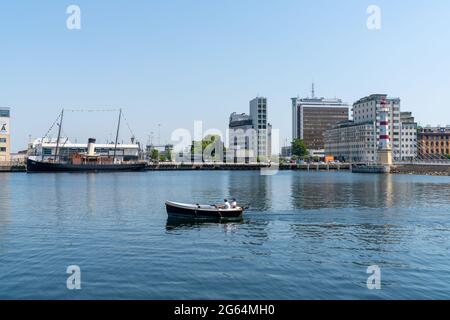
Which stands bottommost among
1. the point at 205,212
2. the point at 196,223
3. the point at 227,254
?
the point at 227,254

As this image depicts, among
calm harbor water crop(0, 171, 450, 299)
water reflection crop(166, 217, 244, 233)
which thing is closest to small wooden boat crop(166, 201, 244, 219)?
water reflection crop(166, 217, 244, 233)

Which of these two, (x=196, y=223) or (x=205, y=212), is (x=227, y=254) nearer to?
(x=196, y=223)

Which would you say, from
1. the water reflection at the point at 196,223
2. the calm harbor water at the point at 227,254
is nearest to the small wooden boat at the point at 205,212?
the water reflection at the point at 196,223

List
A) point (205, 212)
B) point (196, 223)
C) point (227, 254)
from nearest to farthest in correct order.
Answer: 1. point (227, 254)
2. point (196, 223)
3. point (205, 212)

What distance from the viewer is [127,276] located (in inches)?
1169

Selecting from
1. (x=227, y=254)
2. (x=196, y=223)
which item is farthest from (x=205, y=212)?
(x=227, y=254)

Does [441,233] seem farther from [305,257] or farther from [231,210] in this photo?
[231,210]

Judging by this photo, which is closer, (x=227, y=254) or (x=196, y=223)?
(x=227, y=254)

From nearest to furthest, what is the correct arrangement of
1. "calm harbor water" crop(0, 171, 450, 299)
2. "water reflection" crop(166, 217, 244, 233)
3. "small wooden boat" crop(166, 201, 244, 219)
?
"calm harbor water" crop(0, 171, 450, 299) < "water reflection" crop(166, 217, 244, 233) < "small wooden boat" crop(166, 201, 244, 219)

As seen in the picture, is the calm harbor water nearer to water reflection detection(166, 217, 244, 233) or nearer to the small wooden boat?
water reflection detection(166, 217, 244, 233)
